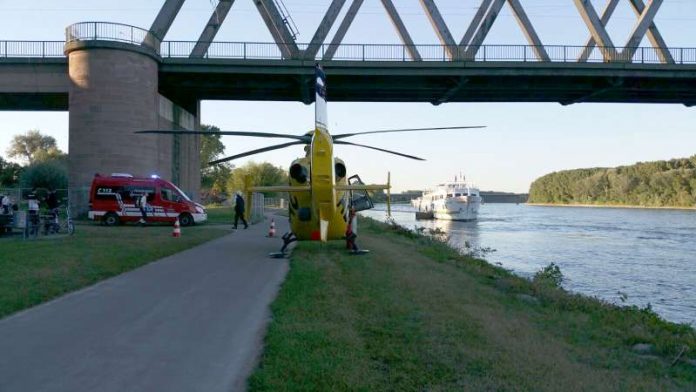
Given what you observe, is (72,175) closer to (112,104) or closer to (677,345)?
(112,104)

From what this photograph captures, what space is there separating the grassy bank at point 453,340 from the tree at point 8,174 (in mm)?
58035

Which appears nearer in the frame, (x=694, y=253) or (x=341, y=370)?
(x=341, y=370)

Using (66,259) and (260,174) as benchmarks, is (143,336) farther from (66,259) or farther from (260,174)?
(260,174)

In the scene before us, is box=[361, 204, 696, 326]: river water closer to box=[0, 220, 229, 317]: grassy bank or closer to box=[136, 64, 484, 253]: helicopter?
box=[136, 64, 484, 253]: helicopter

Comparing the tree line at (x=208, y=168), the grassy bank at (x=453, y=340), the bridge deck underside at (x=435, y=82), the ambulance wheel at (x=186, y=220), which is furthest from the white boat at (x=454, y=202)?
the grassy bank at (x=453, y=340)

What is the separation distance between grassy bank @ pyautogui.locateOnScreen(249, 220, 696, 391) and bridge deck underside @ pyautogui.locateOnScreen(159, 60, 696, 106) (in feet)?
68.4

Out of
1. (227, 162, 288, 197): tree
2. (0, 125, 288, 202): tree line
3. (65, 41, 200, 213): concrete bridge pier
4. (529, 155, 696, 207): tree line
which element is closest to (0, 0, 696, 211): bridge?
(65, 41, 200, 213): concrete bridge pier

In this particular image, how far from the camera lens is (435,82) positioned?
34.8 m

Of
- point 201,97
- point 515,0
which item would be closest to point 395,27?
point 515,0

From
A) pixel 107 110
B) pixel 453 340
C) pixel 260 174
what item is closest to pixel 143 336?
pixel 453 340

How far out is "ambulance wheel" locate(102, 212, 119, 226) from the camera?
27.9m

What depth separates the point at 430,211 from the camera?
82125 mm

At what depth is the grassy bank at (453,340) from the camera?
5.93m

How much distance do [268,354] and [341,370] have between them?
3.33 feet
